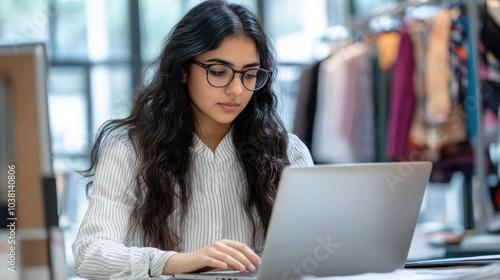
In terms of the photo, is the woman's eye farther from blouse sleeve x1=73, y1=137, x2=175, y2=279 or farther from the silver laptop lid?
the silver laptop lid

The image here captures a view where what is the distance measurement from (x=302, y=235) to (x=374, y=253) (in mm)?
198

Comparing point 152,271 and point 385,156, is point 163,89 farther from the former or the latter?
point 385,156

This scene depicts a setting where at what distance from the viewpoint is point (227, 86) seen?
1.84 metres

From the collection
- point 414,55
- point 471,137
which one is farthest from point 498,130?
point 414,55

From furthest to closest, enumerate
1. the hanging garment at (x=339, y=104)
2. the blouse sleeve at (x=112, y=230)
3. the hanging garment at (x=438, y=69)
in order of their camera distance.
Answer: the hanging garment at (x=339, y=104) < the hanging garment at (x=438, y=69) < the blouse sleeve at (x=112, y=230)

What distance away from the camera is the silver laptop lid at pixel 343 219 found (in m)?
1.32

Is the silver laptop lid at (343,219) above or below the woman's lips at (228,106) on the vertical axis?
below

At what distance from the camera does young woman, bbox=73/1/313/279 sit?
1.85m

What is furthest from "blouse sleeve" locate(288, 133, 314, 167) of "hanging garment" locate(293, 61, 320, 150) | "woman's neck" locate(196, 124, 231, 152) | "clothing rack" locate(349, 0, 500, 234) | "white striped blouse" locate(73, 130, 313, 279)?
"hanging garment" locate(293, 61, 320, 150)

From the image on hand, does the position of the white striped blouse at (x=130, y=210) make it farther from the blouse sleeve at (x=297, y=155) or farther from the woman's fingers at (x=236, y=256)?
the woman's fingers at (x=236, y=256)

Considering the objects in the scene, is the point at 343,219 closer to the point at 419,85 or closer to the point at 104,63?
the point at 419,85

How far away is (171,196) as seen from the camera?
188cm

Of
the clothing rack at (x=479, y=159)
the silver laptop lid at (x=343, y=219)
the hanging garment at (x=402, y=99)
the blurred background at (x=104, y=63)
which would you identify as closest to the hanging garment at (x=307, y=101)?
the blurred background at (x=104, y=63)

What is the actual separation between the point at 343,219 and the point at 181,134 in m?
0.64
